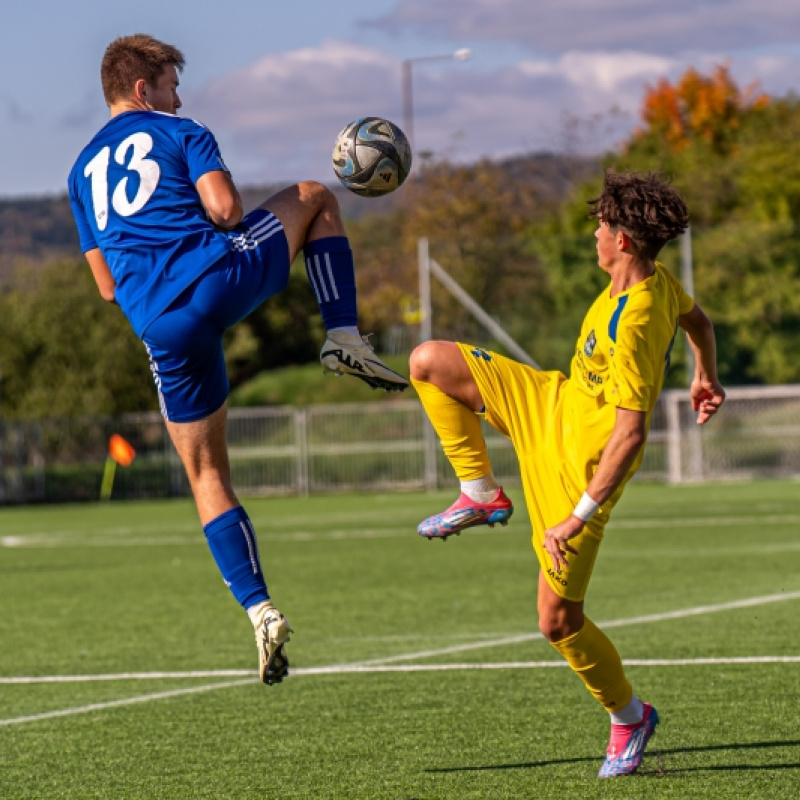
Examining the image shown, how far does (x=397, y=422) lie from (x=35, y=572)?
15.1 metres

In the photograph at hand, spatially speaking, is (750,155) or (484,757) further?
Answer: (750,155)

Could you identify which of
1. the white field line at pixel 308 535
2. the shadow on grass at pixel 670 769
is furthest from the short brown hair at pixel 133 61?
the white field line at pixel 308 535

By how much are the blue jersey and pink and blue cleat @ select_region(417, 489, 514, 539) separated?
1.37 m

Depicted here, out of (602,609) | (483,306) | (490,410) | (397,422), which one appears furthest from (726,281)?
(490,410)

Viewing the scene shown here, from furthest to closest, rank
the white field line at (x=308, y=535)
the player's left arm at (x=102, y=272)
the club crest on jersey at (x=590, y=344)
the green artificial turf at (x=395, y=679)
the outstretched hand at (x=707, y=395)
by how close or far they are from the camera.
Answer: the white field line at (x=308, y=535) → the outstretched hand at (x=707, y=395) → the player's left arm at (x=102, y=272) → the green artificial turf at (x=395, y=679) → the club crest on jersey at (x=590, y=344)

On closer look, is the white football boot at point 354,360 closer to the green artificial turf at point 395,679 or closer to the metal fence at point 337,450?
the green artificial turf at point 395,679

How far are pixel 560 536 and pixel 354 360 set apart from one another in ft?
3.29

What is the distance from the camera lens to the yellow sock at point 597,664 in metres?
5.98

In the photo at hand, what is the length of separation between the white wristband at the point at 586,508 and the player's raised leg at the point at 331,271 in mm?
→ 825

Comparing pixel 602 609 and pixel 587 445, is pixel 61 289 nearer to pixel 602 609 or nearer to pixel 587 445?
pixel 602 609

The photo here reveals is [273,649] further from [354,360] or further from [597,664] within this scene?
[597,664]

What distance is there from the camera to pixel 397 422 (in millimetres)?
30703

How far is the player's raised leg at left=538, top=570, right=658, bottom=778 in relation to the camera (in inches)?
232

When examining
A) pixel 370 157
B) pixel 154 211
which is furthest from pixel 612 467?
pixel 154 211
